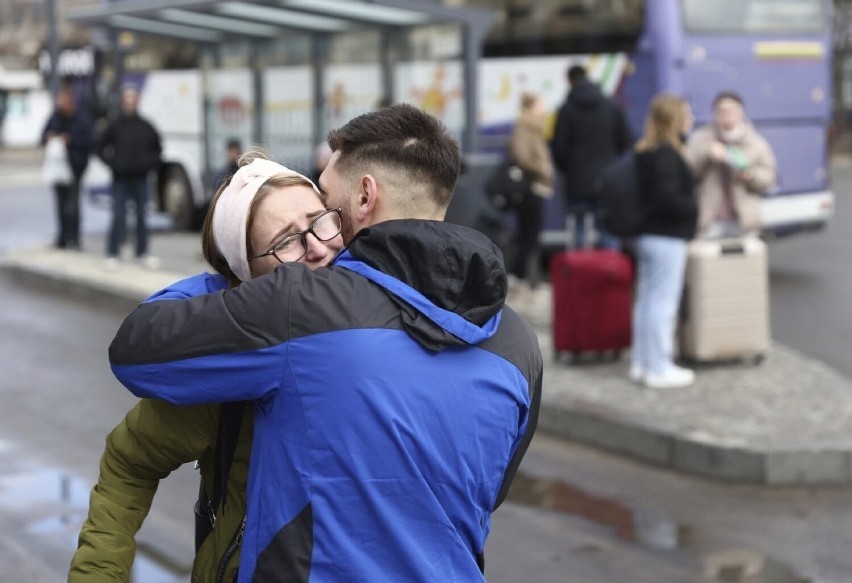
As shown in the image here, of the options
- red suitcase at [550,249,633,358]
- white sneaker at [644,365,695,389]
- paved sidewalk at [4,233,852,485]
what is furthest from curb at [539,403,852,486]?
red suitcase at [550,249,633,358]

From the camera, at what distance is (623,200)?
788 cm

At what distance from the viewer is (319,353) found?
80.8 inches

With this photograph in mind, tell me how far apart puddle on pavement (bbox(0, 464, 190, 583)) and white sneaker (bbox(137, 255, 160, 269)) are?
6.80 m

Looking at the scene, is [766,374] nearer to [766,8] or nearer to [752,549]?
[752,549]

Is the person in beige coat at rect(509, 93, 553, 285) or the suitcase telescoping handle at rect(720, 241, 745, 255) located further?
the person in beige coat at rect(509, 93, 553, 285)

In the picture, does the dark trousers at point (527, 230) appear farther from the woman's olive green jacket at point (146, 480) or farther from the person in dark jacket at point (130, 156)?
the woman's olive green jacket at point (146, 480)

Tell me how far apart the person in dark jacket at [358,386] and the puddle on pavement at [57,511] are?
9.76 feet

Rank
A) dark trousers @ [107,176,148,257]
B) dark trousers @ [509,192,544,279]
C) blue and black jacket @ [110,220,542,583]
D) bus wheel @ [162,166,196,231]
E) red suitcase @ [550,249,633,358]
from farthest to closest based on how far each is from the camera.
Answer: bus wheel @ [162,166,196,231], dark trousers @ [107,176,148,257], dark trousers @ [509,192,544,279], red suitcase @ [550,249,633,358], blue and black jacket @ [110,220,542,583]

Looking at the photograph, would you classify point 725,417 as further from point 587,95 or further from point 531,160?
point 587,95

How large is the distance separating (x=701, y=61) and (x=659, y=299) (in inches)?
205

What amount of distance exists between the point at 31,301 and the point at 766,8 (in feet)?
24.7

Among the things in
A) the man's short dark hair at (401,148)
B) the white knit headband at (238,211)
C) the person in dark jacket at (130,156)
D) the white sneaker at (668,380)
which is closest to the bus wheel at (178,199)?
the person in dark jacket at (130,156)

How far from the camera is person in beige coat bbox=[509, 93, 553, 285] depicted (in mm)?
10805

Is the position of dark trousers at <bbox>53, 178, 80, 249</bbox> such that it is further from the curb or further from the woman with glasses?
the woman with glasses
